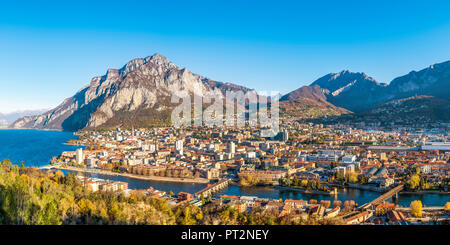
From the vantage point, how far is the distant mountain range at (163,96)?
37.9 m

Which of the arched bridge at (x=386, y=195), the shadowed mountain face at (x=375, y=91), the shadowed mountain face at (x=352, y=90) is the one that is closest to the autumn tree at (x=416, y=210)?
the arched bridge at (x=386, y=195)

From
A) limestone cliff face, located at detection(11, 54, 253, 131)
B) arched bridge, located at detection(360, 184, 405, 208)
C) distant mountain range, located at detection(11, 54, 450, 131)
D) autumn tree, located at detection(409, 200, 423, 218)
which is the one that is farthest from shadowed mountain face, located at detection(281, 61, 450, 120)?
autumn tree, located at detection(409, 200, 423, 218)

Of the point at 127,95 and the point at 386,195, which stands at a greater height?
the point at 127,95

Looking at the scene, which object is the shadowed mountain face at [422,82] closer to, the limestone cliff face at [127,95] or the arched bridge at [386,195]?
the limestone cliff face at [127,95]

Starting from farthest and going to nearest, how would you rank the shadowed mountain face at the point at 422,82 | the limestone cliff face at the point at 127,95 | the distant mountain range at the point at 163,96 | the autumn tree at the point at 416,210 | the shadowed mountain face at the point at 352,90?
1. the shadowed mountain face at the point at 352,90
2. the shadowed mountain face at the point at 422,82
3. the limestone cliff face at the point at 127,95
4. the distant mountain range at the point at 163,96
5. the autumn tree at the point at 416,210

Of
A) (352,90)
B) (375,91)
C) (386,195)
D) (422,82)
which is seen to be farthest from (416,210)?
(352,90)

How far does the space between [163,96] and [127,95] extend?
441 cm

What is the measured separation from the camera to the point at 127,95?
41.3 metres

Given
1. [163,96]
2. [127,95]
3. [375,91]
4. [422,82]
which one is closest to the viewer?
[127,95]

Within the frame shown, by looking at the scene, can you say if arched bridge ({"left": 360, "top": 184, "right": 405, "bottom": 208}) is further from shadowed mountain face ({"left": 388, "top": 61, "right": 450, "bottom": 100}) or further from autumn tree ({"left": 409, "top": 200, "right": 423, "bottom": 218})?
shadowed mountain face ({"left": 388, "top": 61, "right": 450, "bottom": 100})

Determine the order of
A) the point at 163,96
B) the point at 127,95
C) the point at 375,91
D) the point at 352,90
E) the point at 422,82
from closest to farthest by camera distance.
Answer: the point at 127,95 < the point at 163,96 < the point at 422,82 < the point at 375,91 < the point at 352,90

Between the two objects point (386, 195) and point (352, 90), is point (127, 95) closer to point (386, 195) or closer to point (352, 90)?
point (386, 195)

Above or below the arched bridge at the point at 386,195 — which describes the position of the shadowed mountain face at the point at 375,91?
above
